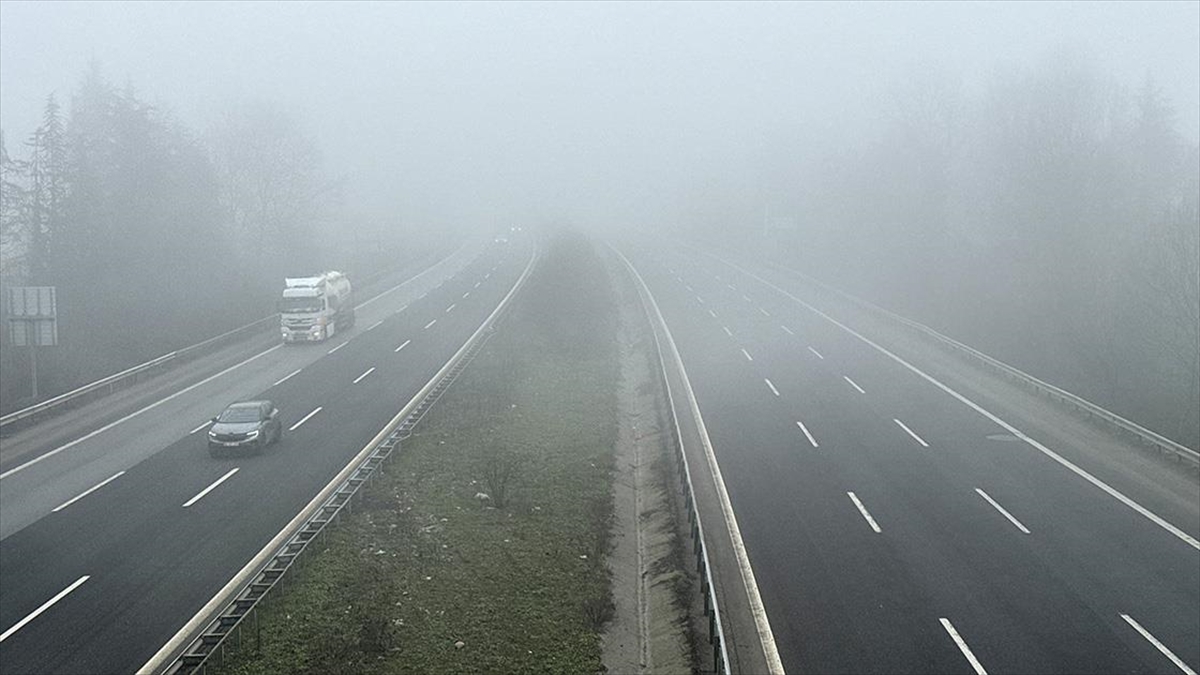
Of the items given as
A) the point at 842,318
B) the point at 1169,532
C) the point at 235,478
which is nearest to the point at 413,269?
the point at 842,318

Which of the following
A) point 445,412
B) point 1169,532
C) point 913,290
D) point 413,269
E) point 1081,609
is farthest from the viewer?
point 413,269

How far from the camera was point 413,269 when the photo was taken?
8981cm

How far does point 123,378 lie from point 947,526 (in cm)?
3267

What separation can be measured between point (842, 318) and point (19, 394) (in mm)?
44577

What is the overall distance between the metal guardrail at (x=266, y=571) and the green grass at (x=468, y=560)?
350mm

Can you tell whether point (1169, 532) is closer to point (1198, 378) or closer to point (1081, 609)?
point (1081, 609)

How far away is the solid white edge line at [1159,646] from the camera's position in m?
14.5

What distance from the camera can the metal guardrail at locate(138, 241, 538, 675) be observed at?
1443 centimetres

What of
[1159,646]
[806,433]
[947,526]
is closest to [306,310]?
[806,433]

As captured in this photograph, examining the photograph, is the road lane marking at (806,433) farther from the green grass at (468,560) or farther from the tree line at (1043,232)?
the tree line at (1043,232)

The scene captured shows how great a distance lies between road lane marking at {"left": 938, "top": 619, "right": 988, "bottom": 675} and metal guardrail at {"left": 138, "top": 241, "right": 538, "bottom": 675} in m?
11.6

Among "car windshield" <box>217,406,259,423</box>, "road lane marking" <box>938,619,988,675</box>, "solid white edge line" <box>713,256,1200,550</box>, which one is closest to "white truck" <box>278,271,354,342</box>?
"car windshield" <box>217,406,259,423</box>

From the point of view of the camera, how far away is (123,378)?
38.4 meters

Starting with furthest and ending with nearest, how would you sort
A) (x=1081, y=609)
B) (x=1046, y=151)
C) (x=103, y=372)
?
(x=1046, y=151), (x=103, y=372), (x=1081, y=609)
